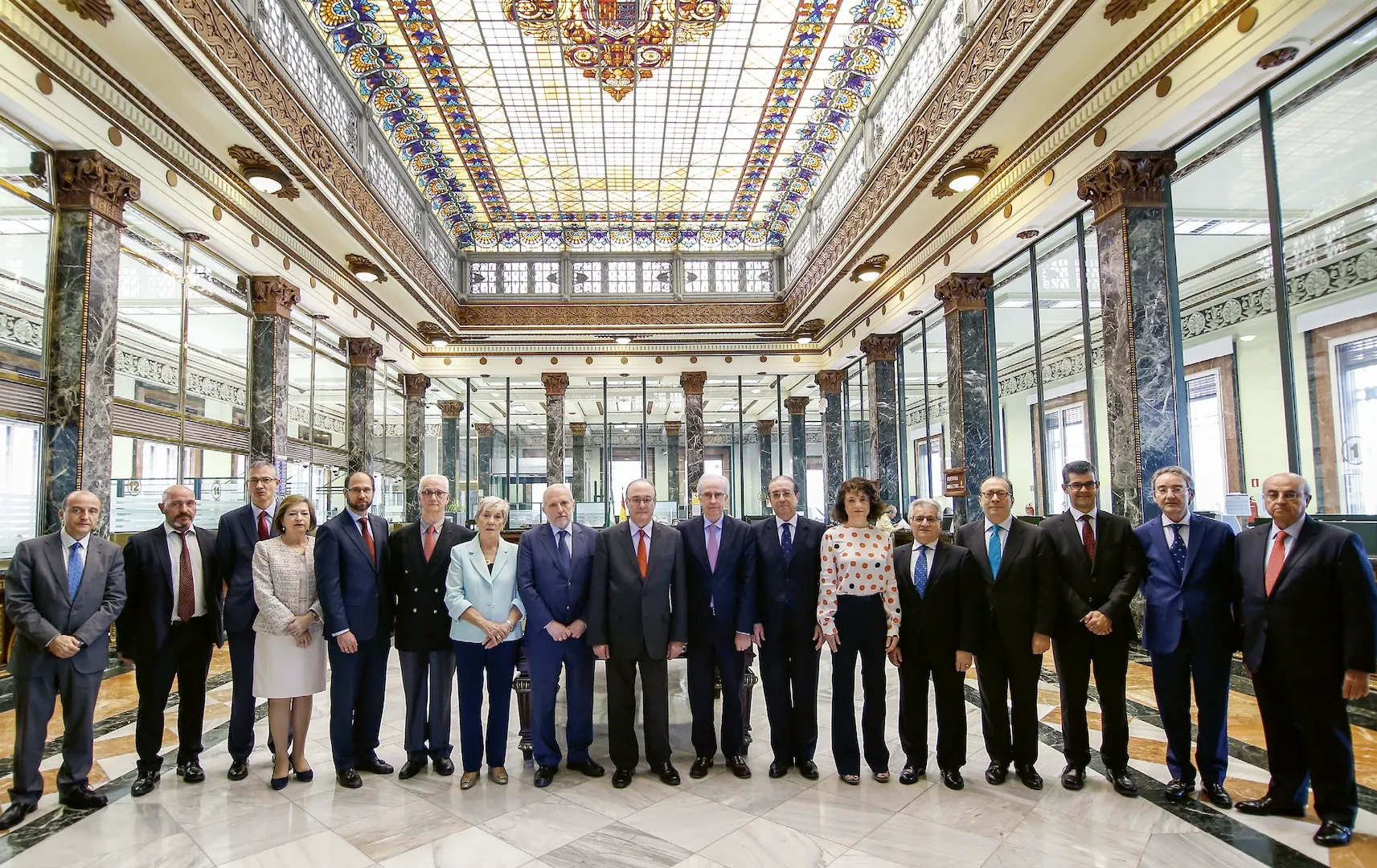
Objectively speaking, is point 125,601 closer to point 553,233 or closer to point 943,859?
point 943,859

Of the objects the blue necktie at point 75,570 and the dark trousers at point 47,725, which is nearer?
the dark trousers at point 47,725

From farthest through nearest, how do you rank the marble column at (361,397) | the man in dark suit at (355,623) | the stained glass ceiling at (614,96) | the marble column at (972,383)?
the marble column at (361,397)
the marble column at (972,383)
the stained glass ceiling at (614,96)
the man in dark suit at (355,623)

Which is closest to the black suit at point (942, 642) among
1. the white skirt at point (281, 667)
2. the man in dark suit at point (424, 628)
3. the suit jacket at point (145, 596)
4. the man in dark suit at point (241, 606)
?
the man in dark suit at point (424, 628)

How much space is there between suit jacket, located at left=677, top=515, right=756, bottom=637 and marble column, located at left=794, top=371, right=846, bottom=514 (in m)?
13.1

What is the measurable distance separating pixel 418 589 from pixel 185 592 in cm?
129

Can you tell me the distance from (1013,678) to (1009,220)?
6585mm

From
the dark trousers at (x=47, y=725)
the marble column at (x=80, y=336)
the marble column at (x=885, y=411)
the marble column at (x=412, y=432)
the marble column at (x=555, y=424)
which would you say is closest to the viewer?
the dark trousers at (x=47, y=725)

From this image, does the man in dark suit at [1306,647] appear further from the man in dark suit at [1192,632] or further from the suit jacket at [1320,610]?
the man in dark suit at [1192,632]

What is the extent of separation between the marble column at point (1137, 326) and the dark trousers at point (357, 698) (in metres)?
6.01

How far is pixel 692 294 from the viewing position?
17047mm

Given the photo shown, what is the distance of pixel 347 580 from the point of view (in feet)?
14.3

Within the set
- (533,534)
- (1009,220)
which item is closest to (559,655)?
(533,534)

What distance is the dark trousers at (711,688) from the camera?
14.8 feet

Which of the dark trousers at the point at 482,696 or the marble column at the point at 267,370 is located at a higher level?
the marble column at the point at 267,370
